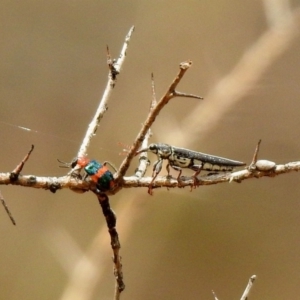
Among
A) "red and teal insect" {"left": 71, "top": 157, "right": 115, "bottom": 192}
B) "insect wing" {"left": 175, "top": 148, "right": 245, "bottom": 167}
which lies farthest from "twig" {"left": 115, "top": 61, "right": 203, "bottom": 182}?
"insect wing" {"left": 175, "top": 148, "right": 245, "bottom": 167}

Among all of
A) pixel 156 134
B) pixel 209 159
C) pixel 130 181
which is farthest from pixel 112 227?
pixel 156 134

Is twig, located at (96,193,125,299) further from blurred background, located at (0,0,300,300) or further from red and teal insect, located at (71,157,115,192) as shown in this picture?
blurred background, located at (0,0,300,300)

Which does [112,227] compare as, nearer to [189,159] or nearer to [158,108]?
[189,159]

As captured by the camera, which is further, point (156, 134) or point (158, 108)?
point (156, 134)

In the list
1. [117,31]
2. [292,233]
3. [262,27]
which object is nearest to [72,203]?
[117,31]

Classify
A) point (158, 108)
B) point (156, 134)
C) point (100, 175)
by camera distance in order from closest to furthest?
point (158, 108) < point (100, 175) < point (156, 134)

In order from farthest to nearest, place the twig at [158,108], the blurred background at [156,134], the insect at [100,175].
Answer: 1. the blurred background at [156,134]
2. the insect at [100,175]
3. the twig at [158,108]

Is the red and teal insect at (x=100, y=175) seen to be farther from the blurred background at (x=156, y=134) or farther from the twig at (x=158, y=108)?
the blurred background at (x=156, y=134)

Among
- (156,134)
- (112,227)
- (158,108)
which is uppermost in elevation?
(156,134)

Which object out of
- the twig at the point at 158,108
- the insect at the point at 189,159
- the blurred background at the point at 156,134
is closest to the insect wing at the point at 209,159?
the insect at the point at 189,159
